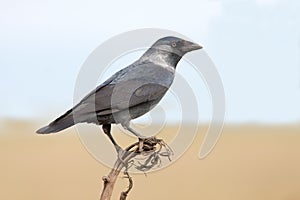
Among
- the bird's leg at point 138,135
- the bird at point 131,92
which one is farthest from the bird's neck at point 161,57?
the bird's leg at point 138,135

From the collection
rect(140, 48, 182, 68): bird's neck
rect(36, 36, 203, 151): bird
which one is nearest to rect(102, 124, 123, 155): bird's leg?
rect(36, 36, 203, 151): bird

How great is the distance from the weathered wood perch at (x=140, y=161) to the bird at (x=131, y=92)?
0.02 m

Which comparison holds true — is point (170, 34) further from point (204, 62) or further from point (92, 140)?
point (92, 140)

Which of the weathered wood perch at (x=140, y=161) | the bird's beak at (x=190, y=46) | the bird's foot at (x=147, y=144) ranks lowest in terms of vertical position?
the weathered wood perch at (x=140, y=161)

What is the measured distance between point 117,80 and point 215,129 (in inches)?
10.2

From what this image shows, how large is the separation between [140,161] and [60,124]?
19 centimetres

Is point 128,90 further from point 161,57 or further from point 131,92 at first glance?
point 161,57

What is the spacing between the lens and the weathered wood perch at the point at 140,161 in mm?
992

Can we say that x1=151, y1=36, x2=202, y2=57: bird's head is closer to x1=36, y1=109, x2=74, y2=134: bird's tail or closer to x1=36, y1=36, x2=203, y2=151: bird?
x1=36, y1=36, x2=203, y2=151: bird

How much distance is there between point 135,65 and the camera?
1.06m

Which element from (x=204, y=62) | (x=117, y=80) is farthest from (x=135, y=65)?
(x=204, y=62)

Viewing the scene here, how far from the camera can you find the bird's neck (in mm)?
1062

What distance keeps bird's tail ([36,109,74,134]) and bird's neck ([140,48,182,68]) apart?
0.22 m

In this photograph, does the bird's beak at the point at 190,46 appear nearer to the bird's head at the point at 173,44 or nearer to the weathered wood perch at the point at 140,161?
the bird's head at the point at 173,44
